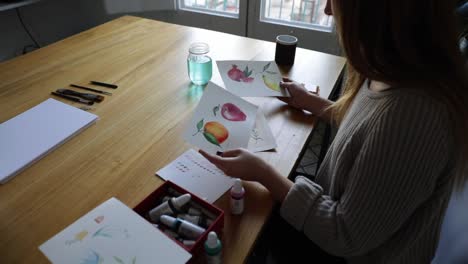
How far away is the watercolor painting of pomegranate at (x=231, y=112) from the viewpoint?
860 mm

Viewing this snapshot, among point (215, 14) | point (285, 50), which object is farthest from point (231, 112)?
point (215, 14)

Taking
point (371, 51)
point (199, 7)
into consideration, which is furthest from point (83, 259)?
point (199, 7)

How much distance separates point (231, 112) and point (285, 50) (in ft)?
1.58

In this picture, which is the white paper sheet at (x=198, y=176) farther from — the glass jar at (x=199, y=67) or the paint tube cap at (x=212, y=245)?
the glass jar at (x=199, y=67)

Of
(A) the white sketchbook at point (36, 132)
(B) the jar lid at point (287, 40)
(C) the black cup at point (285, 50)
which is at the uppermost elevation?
(B) the jar lid at point (287, 40)

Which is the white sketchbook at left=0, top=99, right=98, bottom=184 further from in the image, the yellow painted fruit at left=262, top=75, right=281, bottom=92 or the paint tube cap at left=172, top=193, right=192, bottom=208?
the yellow painted fruit at left=262, top=75, right=281, bottom=92

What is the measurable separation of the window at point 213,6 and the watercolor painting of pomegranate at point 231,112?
A: 6.13 feet

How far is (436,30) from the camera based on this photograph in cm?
54

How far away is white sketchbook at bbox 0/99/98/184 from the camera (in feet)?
2.49

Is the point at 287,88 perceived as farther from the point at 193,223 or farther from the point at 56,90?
the point at 56,90

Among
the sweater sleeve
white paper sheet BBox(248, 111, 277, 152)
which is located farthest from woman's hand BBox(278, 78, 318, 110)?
the sweater sleeve

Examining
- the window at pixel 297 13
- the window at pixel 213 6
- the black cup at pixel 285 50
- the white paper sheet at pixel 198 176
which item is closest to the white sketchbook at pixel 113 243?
the white paper sheet at pixel 198 176

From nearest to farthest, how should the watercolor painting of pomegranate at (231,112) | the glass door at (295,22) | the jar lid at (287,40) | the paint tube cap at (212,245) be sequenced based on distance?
the paint tube cap at (212,245) < the watercolor painting of pomegranate at (231,112) < the jar lid at (287,40) < the glass door at (295,22)

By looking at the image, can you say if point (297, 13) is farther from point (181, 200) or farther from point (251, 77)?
point (181, 200)
